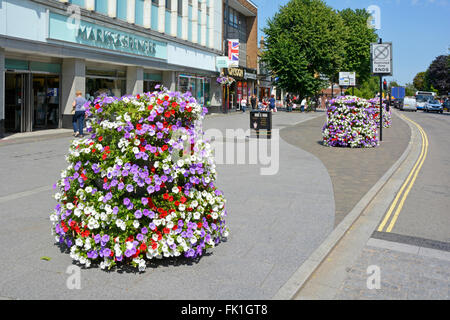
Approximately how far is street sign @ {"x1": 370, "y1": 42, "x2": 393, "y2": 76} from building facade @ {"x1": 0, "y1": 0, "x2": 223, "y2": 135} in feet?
39.6

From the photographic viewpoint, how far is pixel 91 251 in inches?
168

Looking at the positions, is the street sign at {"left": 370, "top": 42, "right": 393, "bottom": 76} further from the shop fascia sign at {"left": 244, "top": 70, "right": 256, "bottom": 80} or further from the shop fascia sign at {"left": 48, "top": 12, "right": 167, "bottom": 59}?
the shop fascia sign at {"left": 244, "top": 70, "right": 256, "bottom": 80}

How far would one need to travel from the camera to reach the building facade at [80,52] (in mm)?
16438

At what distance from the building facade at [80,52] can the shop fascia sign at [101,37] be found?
0.13ft

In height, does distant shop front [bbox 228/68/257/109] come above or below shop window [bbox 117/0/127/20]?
below

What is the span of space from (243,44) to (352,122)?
107 ft

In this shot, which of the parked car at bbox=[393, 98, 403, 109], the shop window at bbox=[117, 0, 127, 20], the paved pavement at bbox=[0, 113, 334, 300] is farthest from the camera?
the parked car at bbox=[393, 98, 403, 109]

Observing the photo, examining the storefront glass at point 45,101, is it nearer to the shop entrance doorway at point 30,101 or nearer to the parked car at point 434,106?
the shop entrance doorway at point 30,101

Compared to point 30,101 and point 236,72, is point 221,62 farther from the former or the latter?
point 30,101

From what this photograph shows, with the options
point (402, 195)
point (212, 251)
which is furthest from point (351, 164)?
point (212, 251)

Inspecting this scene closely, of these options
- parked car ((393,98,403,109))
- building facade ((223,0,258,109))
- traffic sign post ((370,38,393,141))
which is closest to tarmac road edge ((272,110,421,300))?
traffic sign post ((370,38,393,141))

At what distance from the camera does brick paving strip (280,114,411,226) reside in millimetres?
8143

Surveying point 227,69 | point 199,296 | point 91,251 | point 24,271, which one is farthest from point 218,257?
point 227,69
